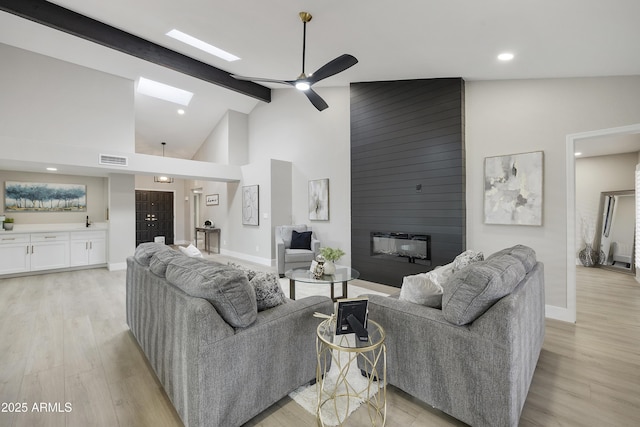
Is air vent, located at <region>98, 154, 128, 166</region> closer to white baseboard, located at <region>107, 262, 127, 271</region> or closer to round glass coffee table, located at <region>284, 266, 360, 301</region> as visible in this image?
white baseboard, located at <region>107, 262, 127, 271</region>

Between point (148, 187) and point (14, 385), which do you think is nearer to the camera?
point (14, 385)

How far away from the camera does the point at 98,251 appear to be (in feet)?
19.2

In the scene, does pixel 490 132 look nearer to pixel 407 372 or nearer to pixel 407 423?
pixel 407 372

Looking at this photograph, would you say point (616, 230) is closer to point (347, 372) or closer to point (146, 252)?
point (347, 372)

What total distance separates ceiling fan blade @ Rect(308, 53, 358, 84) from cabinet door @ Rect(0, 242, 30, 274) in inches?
238

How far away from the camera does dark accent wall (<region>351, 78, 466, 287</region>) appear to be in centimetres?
388

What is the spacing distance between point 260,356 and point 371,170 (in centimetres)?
381

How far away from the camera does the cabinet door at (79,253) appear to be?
555 centimetres

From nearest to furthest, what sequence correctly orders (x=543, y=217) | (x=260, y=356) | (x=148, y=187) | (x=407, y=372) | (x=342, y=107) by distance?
(x=260, y=356)
(x=407, y=372)
(x=543, y=217)
(x=342, y=107)
(x=148, y=187)

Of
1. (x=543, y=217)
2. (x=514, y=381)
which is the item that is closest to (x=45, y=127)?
(x=514, y=381)

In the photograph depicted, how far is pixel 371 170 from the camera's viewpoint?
482cm

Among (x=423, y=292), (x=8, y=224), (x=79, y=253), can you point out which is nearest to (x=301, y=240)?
(x=423, y=292)

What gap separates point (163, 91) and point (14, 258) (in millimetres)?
4482

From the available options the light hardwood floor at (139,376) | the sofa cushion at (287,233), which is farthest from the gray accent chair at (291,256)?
the light hardwood floor at (139,376)
